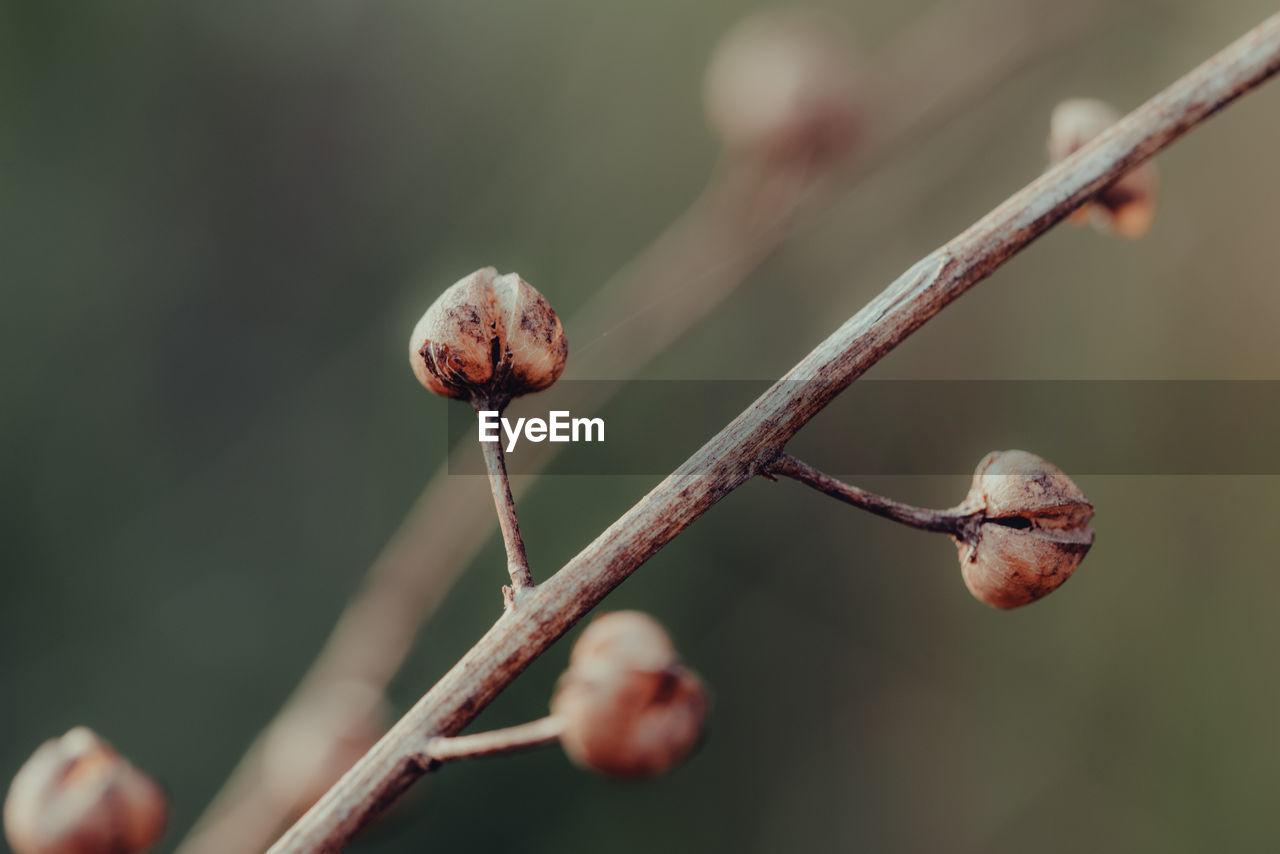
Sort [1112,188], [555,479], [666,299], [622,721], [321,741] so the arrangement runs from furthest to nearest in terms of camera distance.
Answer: [555,479], [666,299], [321,741], [1112,188], [622,721]

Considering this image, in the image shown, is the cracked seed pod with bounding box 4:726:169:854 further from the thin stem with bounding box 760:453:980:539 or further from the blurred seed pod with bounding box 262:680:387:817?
the thin stem with bounding box 760:453:980:539

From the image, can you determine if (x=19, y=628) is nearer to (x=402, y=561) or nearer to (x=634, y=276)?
(x=402, y=561)

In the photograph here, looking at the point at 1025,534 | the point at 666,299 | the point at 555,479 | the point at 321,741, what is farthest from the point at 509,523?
the point at 555,479

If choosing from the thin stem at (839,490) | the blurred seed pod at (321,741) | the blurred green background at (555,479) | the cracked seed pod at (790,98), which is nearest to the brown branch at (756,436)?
the thin stem at (839,490)

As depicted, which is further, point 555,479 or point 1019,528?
point 555,479

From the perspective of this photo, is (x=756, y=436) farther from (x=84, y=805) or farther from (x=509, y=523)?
(x=84, y=805)

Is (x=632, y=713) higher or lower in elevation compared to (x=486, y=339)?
lower

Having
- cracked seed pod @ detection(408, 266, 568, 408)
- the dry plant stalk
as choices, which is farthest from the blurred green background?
cracked seed pod @ detection(408, 266, 568, 408)
